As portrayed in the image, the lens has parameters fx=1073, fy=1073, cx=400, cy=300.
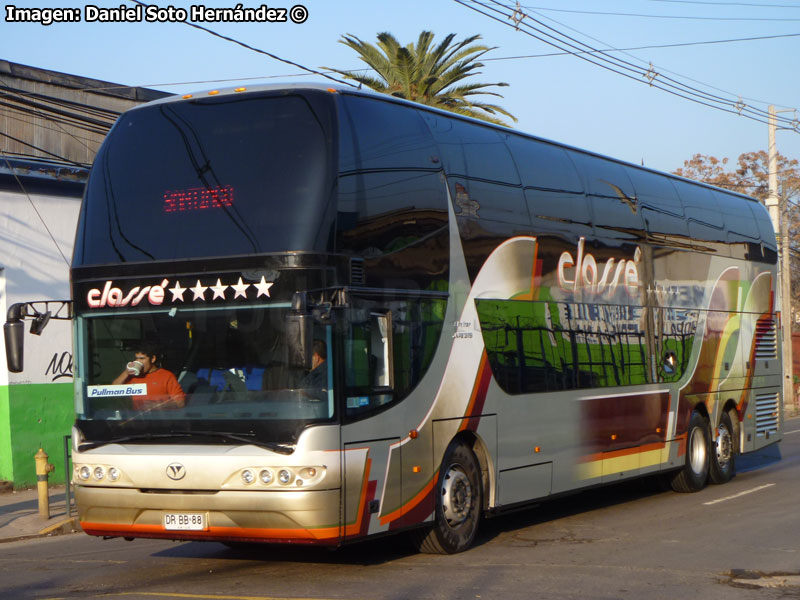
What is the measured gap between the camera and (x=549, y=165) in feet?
41.3

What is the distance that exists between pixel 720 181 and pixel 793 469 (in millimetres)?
48537

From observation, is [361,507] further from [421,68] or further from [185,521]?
[421,68]

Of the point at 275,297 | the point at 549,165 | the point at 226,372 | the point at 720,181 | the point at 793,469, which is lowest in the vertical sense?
the point at 793,469

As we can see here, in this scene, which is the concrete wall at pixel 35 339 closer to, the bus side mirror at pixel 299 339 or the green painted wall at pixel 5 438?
the green painted wall at pixel 5 438

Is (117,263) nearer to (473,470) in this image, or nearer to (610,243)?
(473,470)

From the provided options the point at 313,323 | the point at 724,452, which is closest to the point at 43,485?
the point at 313,323

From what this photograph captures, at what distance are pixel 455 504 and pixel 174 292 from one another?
338 cm

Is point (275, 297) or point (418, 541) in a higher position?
point (275, 297)

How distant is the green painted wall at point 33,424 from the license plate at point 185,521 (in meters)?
9.65

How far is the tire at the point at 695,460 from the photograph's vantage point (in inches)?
613

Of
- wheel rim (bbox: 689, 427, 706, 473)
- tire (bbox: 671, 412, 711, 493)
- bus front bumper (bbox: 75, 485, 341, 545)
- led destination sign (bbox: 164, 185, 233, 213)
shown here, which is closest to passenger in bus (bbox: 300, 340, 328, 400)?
bus front bumper (bbox: 75, 485, 341, 545)

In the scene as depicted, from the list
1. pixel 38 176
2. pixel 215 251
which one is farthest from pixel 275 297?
pixel 38 176

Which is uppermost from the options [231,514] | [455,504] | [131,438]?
[131,438]

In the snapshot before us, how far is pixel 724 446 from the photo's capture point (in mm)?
16719
